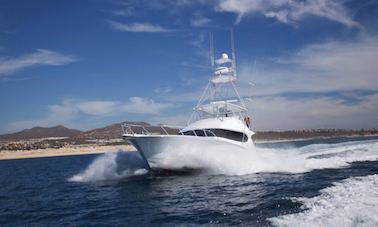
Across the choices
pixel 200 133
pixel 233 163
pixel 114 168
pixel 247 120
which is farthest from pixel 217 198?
pixel 114 168

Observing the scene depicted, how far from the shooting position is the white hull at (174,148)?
25.0m

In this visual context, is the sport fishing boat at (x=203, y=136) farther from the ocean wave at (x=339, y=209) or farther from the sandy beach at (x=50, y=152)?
the sandy beach at (x=50, y=152)

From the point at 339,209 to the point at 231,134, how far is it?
14847 mm

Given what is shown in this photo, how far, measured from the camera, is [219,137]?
26422 mm

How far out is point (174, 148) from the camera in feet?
82.0

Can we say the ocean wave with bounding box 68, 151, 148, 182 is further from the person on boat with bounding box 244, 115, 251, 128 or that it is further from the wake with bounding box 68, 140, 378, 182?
the person on boat with bounding box 244, 115, 251, 128

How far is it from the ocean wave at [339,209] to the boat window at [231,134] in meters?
10.5

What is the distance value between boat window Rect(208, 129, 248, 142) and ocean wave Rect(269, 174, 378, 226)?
10.5 meters

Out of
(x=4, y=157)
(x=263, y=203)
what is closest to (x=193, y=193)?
(x=263, y=203)

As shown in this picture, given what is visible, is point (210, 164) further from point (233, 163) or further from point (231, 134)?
point (231, 134)

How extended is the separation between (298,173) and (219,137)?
570 centimetres

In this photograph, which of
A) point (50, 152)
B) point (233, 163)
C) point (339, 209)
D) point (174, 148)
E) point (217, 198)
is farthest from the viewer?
point (50, 152)

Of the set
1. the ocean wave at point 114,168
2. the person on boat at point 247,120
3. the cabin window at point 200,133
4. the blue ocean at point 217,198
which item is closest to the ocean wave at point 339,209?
the blue ocean at point 217,198

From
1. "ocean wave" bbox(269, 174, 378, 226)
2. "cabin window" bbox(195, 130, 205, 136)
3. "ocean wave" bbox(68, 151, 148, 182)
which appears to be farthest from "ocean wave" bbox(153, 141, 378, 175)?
"ocean wave" bbox(269, 174, 378, 226)
